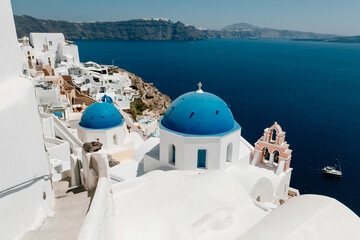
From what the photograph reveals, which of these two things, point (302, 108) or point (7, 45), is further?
point (302, 108)

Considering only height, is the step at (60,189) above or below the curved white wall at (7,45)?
below

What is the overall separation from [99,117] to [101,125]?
0.54m

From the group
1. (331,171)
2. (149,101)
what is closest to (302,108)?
(331,171)

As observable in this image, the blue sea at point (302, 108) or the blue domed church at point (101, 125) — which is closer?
the blue domed church at point (101, 125)

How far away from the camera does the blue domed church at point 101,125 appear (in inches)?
662

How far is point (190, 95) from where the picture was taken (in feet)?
40.2

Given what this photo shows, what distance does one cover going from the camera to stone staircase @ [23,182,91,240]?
432 cm

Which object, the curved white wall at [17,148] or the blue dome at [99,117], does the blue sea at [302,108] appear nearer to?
the blue dome at [99,117]

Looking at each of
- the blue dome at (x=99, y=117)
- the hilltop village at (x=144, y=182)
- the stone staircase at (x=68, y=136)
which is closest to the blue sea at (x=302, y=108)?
the hilltop village at (x=144, y=182)

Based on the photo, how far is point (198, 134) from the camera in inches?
456

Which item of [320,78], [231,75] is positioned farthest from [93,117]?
[320,78]

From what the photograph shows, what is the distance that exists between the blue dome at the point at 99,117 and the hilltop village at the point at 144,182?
64 millimetres

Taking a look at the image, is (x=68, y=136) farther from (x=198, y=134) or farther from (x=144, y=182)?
(x=144, y=182)

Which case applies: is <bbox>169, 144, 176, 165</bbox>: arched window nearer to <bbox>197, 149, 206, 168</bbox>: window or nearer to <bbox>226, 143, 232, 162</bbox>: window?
<bbox>197, 149, 206, 168</bbox>: window
